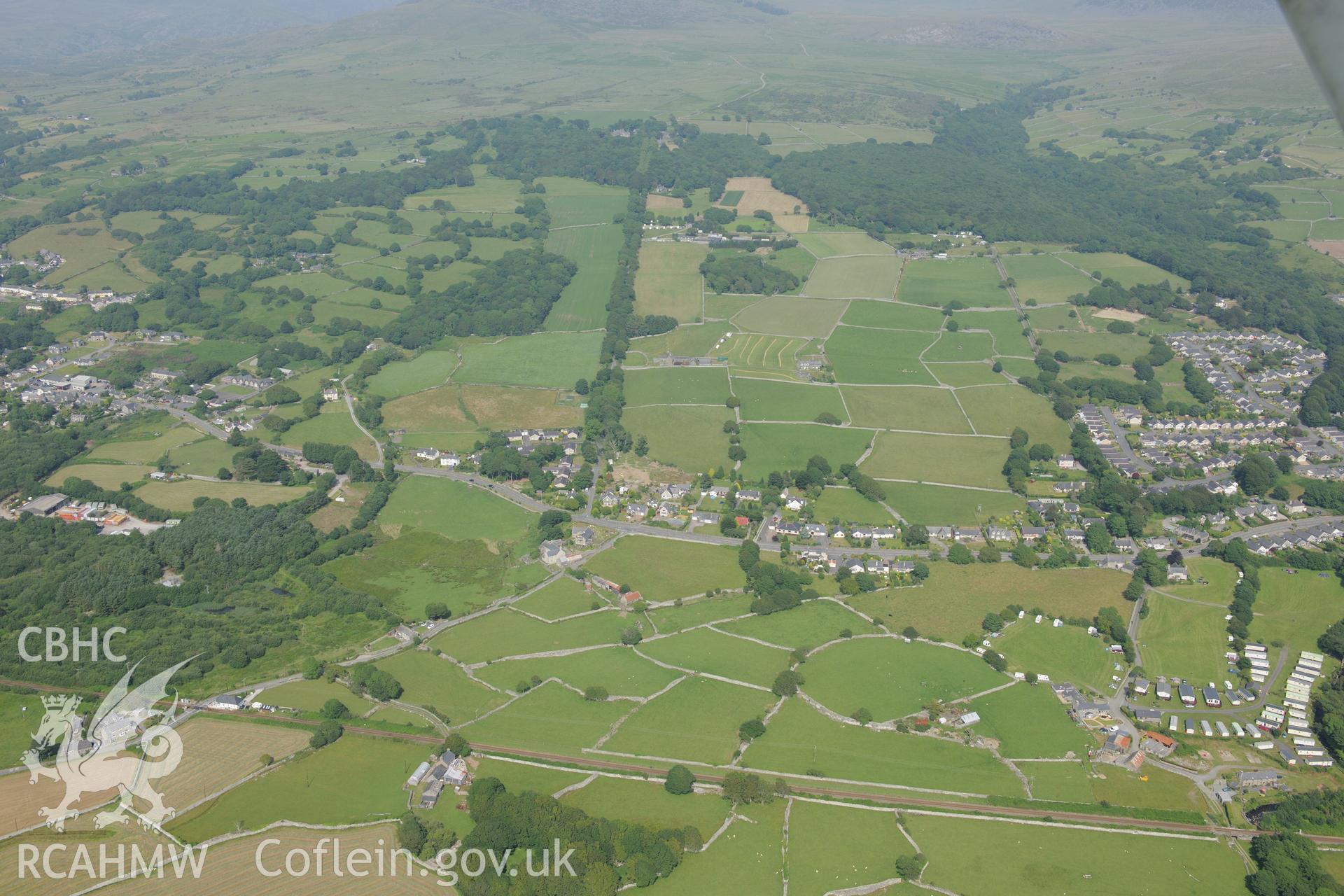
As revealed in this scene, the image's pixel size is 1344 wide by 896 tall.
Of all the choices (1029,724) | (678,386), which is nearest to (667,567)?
(1029,724)

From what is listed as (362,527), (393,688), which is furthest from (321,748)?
(362,527)

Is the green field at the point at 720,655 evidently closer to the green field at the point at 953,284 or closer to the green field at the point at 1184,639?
the green field at the point at 1184,639

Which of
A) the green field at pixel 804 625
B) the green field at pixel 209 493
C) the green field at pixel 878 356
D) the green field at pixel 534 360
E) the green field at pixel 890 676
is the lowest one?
the green field at pixel 209 493

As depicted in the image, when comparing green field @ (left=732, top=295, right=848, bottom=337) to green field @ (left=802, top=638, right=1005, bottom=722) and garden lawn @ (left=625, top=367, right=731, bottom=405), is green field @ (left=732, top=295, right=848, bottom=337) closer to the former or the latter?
garden lawn @ (left=625, top=367, right=731, bottom=405)

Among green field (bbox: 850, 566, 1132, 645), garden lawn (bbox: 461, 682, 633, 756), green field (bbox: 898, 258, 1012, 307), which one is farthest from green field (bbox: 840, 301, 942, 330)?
garden lawn (bbox: 461, 682, 633, 756)

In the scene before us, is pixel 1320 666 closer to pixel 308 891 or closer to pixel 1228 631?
pixel 1228 631

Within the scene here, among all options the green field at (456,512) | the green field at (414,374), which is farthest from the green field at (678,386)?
the green field at (456,512)
